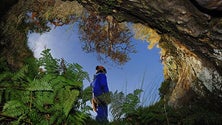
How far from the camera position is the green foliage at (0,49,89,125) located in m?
2.78

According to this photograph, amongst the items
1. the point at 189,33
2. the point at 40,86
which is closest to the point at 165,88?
the point at 189,33

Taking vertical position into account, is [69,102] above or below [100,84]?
below

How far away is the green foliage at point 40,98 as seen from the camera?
2.78m

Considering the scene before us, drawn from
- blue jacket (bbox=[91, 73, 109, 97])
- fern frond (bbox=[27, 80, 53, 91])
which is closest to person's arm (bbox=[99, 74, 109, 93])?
blue jacket (bbox=[91, 73, 109, 97])

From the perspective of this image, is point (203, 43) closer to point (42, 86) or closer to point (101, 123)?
point (101, 123)

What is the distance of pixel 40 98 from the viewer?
2.85 meters

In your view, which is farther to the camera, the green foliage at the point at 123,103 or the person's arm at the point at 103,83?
the person's arm at the point at 103,83

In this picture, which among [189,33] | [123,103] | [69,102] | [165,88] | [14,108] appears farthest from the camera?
[165,88]

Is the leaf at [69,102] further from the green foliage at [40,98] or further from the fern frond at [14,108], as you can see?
A: the fern frond at [14,108]

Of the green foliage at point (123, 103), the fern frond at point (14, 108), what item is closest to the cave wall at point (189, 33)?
the green foliage at point (123, 103)

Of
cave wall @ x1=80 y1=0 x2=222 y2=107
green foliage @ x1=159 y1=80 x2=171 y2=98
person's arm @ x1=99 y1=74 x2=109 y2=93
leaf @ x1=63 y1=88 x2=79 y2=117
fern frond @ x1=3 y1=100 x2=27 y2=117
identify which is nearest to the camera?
fern frond @ x1=3 y1=100 x2=27 y2=117

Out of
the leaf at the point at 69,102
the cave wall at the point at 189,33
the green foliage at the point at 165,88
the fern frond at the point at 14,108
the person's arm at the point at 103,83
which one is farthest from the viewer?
the green foliage at the point at 165,88

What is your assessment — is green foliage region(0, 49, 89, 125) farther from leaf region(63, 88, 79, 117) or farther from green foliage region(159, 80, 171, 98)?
green foliage region(159, 80, 171, 98)

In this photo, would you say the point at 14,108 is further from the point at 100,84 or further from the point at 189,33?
the point at 100,84
